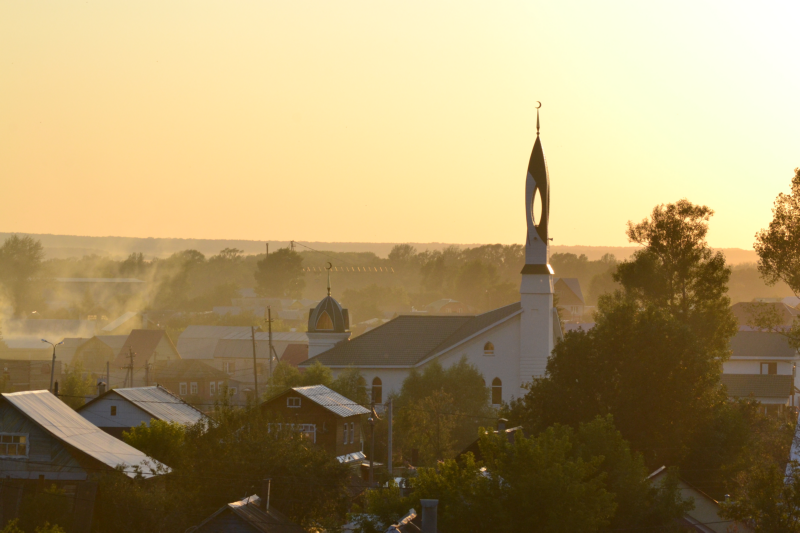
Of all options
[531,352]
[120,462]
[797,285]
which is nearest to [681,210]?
[531,352]

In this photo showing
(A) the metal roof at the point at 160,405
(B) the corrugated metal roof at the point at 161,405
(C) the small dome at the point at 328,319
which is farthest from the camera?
(C) the small dome at the point at 328,319

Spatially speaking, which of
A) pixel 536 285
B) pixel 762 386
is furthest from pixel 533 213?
pixel 762 386

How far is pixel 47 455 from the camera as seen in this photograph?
4259 centimetres

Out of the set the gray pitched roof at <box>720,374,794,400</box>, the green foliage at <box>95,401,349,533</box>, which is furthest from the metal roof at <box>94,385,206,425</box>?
the gray pitched roof at <box>720,374,794,400</box>

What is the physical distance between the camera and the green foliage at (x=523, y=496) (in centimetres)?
2884

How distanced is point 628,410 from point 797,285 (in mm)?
8493

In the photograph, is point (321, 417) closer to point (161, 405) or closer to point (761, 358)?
point (161, 405)

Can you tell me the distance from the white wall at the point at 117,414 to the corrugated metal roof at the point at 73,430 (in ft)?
19.4

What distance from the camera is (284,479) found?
39.3 m

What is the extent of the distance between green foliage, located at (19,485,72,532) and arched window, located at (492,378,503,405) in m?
32.6

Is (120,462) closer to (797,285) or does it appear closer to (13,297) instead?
(797,285)

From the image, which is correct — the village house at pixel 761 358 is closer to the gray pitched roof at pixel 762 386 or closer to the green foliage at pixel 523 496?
the gray pitched roof at pixel 762 386

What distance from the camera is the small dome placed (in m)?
75.1

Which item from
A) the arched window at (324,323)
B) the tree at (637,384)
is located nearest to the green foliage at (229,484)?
the tree at (637,384)
